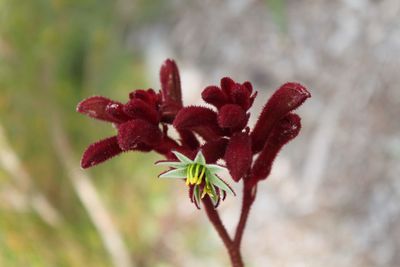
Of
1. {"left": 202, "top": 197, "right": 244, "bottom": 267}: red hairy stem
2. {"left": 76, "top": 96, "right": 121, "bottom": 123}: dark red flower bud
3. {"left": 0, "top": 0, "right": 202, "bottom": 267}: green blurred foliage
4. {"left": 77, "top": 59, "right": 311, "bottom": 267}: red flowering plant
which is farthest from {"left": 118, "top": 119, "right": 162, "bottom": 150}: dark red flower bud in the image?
{"left": 0, "top": 0, "right": 202, "bottom": 267}: green blurred foliage

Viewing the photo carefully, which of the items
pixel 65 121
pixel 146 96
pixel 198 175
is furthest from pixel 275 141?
pixel 65 121

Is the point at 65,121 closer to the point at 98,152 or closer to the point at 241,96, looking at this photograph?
→ the point at 98,152

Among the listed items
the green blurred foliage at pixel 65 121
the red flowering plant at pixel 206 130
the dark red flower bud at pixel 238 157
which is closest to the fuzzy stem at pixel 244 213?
the red flowering plant at pixel 206 130

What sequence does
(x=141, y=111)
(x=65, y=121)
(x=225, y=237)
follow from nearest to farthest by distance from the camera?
(x=141, y=111) < (x=225, y=237) < (x=65, y=121)

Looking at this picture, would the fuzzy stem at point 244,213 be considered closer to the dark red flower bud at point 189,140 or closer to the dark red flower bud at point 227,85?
the dark red flower bud at point 189,140

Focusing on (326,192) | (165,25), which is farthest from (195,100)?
(326,192)

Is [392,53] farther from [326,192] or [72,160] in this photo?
[72,160]

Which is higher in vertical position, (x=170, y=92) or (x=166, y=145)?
(x=170, y=92)

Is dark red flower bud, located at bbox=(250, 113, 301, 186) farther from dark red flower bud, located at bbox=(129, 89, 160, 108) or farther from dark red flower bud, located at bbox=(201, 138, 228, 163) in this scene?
dark red flower bud, located at bbox=(129, 89, 160, 108)
